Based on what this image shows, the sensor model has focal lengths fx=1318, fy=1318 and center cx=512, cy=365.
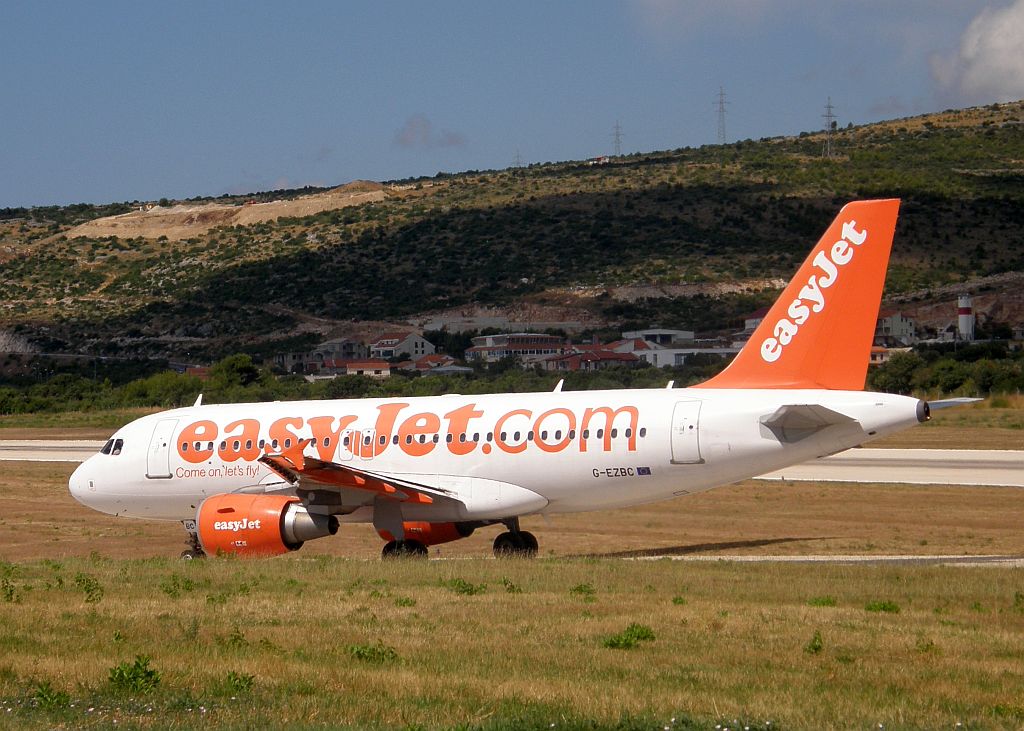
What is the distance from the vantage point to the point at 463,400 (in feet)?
94.9

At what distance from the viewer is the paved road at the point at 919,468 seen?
138 feet

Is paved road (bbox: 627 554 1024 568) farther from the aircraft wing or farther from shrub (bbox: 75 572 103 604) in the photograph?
shrub (bbox: 75 572 103 604)

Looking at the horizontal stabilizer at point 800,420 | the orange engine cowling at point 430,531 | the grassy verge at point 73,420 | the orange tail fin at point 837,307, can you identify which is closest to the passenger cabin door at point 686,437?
the horizontal stabilizer at point 800,420

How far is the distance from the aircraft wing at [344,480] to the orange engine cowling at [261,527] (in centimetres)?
68

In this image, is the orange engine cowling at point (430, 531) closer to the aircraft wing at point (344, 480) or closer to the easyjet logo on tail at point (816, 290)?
the aircraft wing at point (344, 480)

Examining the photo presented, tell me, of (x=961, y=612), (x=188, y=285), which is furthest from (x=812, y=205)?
(x=961, y=612)

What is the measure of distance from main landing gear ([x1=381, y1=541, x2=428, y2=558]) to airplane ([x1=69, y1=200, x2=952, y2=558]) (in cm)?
7

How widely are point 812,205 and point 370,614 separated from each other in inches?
5006

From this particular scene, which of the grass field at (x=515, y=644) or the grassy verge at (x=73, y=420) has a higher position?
the grassy verge at (x=73, y=420)

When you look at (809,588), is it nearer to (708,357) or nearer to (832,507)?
(832,507)

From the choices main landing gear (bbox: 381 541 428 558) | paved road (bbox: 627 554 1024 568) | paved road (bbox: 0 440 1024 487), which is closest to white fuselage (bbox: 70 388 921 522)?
main landing gear (bbox: 381 541 428 558)

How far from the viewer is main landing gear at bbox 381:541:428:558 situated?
2784 centimetres

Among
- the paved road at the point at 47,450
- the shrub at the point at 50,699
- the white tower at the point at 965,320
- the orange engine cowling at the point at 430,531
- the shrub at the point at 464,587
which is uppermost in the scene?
the white tower at the point at 965,320

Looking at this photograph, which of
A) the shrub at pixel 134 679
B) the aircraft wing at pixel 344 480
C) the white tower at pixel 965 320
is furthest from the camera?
the white tower at pixel 965 320
